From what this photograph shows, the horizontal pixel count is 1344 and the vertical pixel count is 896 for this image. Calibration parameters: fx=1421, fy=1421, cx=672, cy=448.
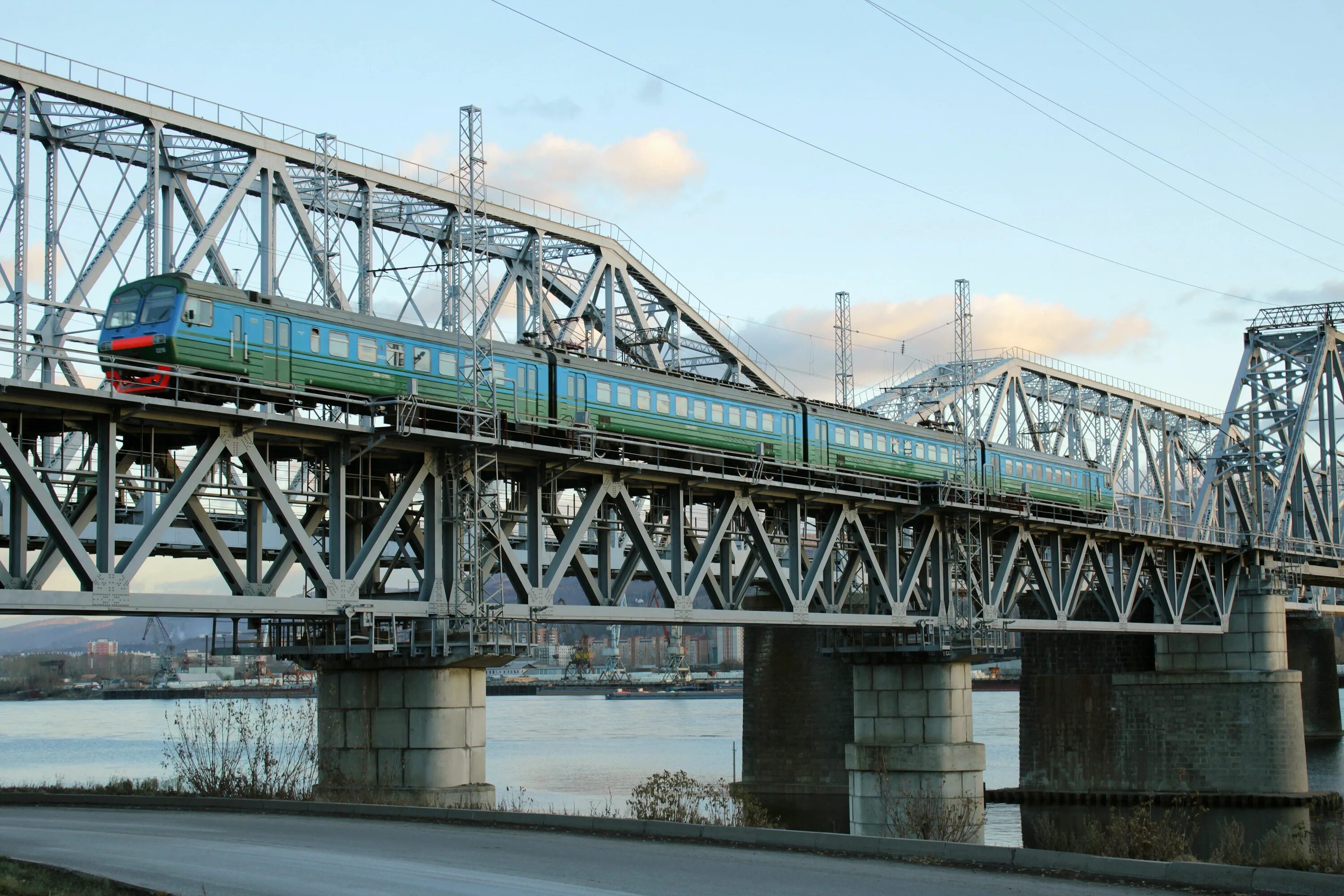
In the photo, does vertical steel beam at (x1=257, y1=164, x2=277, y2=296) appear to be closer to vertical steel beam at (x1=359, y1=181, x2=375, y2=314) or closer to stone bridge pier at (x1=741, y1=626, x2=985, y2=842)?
vertical steel beam at (x1=359, y1=181, x2=375, y2=314)

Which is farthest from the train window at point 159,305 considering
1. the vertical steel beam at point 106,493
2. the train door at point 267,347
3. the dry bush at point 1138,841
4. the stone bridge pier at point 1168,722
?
the stone bridge pier at point 1168,722

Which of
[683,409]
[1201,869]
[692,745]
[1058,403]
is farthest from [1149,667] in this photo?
[1201,869]

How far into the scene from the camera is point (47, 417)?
94.7 ft

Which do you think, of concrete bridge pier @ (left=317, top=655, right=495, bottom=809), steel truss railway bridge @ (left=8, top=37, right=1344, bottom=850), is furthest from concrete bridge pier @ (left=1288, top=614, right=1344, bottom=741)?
concrete bridge pier @ (left=317, top=655, right=495, bottom=809)

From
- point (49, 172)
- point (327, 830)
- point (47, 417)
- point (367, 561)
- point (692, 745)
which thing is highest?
point (49, 172)

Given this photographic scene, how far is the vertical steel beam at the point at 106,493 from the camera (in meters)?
27.2

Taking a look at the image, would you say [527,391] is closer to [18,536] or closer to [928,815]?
[18,536]

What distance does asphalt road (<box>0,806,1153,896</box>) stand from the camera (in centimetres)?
1888

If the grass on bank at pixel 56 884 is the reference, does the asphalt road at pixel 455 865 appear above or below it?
below

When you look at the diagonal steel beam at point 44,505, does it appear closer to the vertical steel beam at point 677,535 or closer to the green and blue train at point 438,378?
the green and blue train at point 438,378

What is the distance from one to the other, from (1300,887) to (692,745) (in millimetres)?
102121

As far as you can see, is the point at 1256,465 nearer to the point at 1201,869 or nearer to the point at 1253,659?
the point at 1253,659

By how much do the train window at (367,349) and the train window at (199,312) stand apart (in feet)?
13.5

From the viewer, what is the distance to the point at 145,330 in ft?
104
